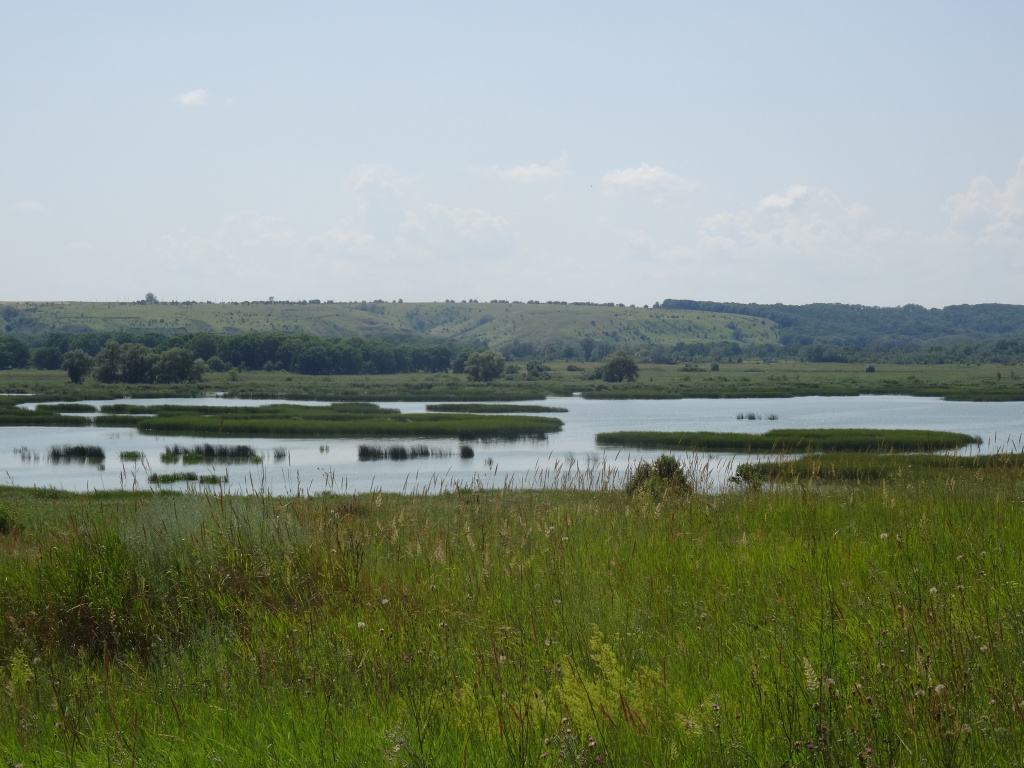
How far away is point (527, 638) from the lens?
5.48 metres

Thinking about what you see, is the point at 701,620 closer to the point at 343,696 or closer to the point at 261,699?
the point at 343,696

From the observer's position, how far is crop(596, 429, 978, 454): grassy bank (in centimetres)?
4272

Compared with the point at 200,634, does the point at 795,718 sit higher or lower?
higher

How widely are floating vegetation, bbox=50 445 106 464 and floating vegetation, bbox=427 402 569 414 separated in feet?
99.2

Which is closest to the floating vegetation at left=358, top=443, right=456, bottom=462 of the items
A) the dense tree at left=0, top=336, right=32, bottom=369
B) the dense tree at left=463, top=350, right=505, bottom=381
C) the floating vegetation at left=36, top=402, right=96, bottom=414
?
the floating vegetation at left=36, top=402, right=96, bottom=414

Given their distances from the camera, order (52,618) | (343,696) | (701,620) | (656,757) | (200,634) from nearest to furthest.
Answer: (656,757) < (343,696) < (701,620) < (200,634) < (52,618)

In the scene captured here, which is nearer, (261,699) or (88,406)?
(261,699)

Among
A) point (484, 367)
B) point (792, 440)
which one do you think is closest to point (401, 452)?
point (792, 440)

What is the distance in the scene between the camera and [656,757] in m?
3.63

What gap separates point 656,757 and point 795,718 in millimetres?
741

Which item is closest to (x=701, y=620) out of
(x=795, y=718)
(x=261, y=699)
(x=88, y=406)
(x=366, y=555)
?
(x=795, y=718)

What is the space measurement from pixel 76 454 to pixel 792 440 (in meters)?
38.5

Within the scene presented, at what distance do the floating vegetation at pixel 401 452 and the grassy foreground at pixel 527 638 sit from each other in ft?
123

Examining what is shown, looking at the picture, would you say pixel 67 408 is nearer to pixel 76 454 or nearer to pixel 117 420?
pixel 117 420
